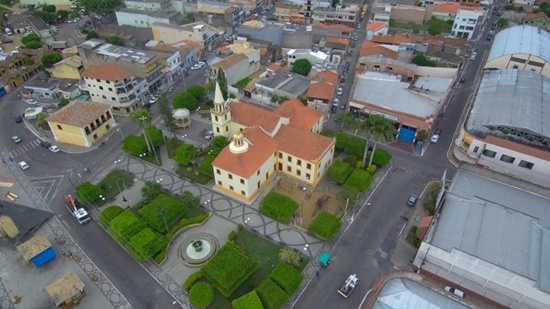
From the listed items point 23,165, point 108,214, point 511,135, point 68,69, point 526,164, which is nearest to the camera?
point 108,214

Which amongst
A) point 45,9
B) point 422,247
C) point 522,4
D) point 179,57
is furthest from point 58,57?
point 522,4

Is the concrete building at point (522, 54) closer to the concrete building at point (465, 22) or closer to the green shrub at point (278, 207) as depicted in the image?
the concrete building at point (465, 22)

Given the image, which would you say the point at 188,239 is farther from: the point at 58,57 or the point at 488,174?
the point at 58,57

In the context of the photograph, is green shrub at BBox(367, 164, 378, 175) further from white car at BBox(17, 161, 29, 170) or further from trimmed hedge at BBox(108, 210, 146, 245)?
white car at BBox(17, 161, 29, 170)

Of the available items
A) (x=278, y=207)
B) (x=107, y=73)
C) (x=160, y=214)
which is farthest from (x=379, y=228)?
(x=107, y=73)

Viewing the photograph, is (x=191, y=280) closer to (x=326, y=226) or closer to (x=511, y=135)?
(x=326, y=226)

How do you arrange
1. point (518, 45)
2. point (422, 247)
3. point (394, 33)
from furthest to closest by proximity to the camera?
point (394, 33)
point (518, 45)
point (422, 247)

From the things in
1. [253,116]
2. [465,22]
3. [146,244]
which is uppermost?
[465,22]
